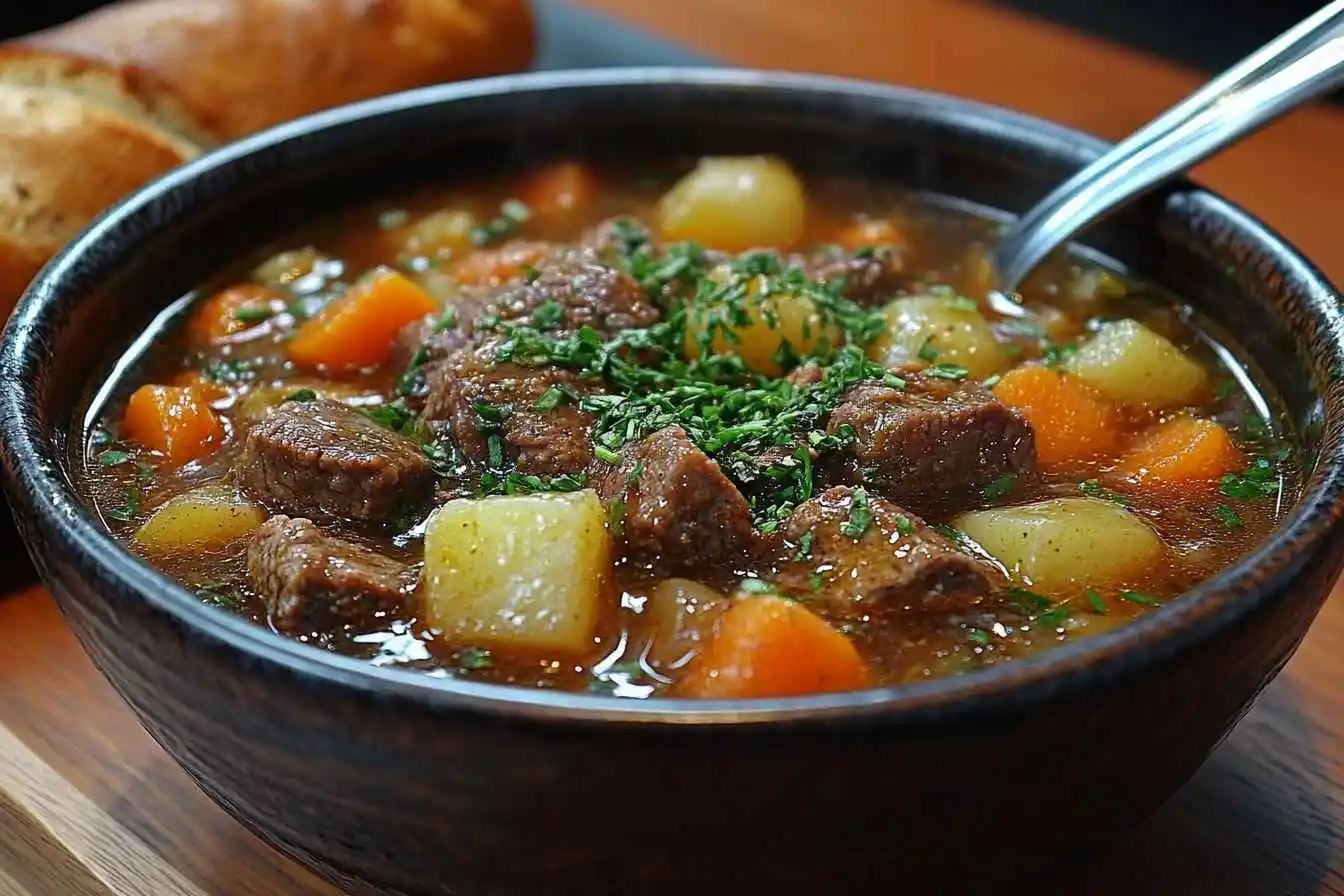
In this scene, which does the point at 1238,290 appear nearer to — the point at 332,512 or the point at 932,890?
the point at 932,890

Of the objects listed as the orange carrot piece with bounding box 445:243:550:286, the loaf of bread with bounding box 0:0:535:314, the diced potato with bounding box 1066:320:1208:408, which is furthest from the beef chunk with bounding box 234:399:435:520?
the diced potato with bounding box 1066:320:1208:408

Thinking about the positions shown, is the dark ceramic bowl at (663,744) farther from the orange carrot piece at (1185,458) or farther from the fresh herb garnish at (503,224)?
the fresh herb garnish at (503,224)

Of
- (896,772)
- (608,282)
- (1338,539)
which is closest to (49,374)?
(608,282)

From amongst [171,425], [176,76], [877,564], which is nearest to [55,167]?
[176,76]

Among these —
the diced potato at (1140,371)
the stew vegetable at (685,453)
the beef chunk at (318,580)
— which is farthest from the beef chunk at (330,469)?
the diced potato at (1140,371)

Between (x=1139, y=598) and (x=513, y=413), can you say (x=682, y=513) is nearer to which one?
(x=513, y=413)
